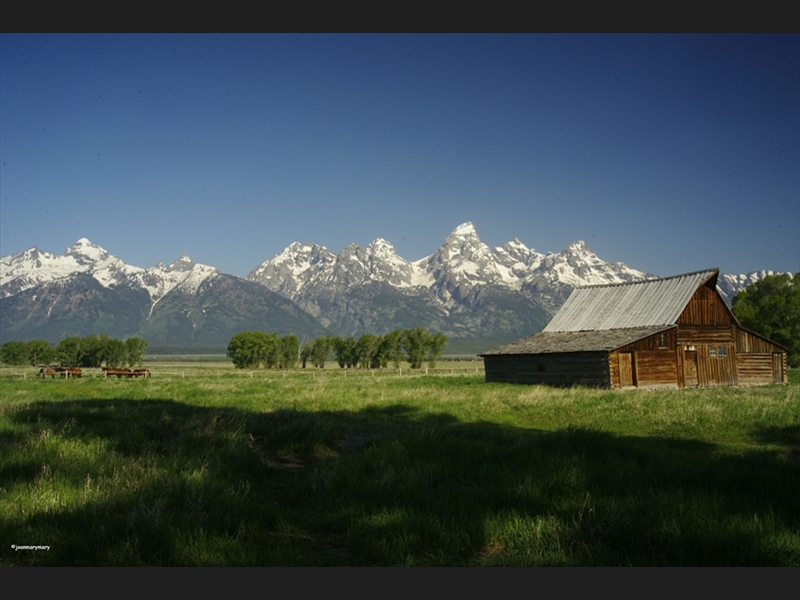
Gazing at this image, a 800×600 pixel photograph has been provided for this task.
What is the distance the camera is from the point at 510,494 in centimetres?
769

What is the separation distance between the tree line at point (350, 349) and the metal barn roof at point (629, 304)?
8561 cm

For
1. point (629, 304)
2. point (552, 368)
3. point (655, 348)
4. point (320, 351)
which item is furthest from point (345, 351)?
point (655, 348)

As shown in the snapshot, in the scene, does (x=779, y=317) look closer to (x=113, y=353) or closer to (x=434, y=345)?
(x=434, y=345)

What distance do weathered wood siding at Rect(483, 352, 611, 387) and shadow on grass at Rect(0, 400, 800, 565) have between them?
26.3 metres

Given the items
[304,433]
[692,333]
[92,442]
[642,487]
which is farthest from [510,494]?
[692,333]

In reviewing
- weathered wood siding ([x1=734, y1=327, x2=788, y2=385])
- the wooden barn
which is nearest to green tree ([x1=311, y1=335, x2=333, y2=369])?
the wooden barn

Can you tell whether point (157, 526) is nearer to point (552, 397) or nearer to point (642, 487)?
point (642, 487)

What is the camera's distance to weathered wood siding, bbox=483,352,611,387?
36312mm

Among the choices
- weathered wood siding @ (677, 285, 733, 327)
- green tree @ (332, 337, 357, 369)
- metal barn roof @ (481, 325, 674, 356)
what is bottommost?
green tree @ (332, 337, 357, 369)

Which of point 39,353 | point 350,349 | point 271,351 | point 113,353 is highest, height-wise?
point 39,353

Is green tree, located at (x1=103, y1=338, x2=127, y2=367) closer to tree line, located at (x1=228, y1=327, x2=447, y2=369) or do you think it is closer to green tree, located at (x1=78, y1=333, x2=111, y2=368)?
green tree, located at (x1=78, y1=333, x2=111, y2=368)

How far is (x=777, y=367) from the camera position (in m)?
42.4

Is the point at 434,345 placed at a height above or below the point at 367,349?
above

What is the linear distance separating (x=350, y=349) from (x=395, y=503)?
136m
